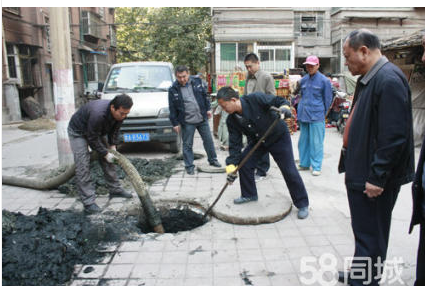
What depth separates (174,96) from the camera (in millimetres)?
5781

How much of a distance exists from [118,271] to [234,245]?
1.14 meters

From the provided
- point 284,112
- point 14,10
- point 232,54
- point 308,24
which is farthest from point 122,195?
point 308,24

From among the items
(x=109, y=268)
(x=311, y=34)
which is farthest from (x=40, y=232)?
(x=311, y=34)

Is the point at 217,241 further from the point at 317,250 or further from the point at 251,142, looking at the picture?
the point at 251,142

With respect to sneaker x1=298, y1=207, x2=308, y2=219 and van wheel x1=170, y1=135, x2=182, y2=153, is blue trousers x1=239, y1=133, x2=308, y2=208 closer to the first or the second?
sneaker x1=298, y1=207, x2=308, y2=219

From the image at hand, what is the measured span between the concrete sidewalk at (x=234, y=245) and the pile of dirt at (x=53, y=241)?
0.18 metres

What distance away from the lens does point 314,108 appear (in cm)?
549

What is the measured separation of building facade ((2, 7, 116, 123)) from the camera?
14875 millimetres

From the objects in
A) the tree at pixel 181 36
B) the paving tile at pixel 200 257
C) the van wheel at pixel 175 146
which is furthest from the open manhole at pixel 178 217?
the tree at pixel 181 36

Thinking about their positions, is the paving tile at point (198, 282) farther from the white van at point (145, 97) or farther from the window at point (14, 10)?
the window at point (14, 10)

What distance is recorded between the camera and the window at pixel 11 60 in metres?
15.3

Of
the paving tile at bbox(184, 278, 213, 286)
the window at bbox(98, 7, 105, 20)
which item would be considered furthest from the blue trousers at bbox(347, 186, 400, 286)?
the window at bbox(98, 7, 105, 20)

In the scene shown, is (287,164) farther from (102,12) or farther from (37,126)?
(102,12)

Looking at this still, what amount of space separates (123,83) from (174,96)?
2399 millimetres
